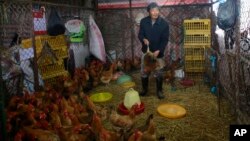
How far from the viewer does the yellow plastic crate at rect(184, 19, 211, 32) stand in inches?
342

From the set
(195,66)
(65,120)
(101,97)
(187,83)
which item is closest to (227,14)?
(187,83)

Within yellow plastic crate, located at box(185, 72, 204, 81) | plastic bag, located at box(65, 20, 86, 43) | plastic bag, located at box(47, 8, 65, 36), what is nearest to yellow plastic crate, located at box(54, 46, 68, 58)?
plastic bag, located at box(47, 8, 65, 36)

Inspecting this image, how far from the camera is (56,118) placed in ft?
15.0

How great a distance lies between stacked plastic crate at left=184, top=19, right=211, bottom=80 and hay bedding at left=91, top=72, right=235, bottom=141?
41.1 inches

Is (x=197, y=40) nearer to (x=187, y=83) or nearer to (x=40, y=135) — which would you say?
(x=187, y=83)

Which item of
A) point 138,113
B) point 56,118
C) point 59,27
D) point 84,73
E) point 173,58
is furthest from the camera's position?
point 173,58

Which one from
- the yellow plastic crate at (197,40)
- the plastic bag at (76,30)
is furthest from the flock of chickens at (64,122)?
the yellow plastic crate at (197,40)

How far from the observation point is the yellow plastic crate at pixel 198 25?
342 inches

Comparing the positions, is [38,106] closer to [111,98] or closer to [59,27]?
[111,98]

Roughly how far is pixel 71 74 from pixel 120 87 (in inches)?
56.3

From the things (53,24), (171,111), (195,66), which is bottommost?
(171,111)

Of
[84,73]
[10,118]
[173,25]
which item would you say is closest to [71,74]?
[84,73]

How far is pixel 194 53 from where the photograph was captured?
8812mm

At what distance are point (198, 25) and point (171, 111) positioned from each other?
3.98 m
